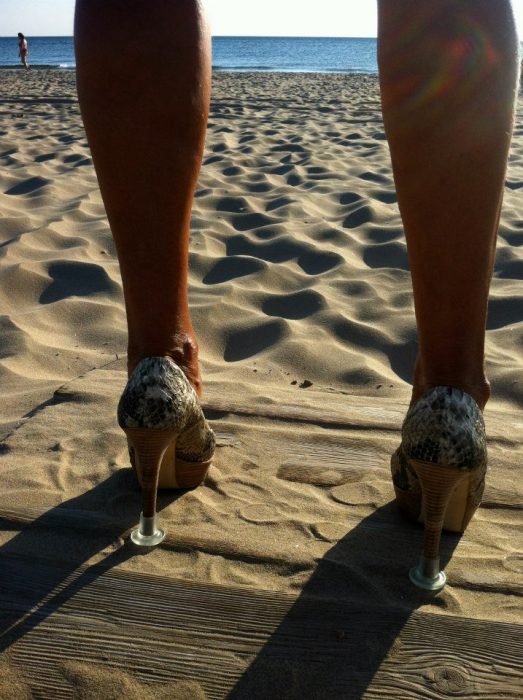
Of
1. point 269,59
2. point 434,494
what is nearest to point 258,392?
point 434,494

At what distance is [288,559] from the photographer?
117 cm

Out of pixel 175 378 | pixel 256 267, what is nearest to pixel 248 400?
pixel 175 378

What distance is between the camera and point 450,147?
1038 millimetres

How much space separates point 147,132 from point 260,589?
760 millimetres

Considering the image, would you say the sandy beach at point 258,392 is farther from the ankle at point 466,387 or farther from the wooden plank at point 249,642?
the ankle at point 466,387

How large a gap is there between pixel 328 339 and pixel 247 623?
133 cm

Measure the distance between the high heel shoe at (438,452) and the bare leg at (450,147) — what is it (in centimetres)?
6

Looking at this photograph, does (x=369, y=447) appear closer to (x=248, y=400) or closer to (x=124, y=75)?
(x=248, y=400)

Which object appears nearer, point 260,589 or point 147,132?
point 260,589

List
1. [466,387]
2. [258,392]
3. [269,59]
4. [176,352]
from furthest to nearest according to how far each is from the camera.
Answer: [269,59] < [258,392] < [176,352] < [466,387]

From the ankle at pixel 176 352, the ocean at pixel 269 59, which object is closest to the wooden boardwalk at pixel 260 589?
the ankle at pixel 176 352

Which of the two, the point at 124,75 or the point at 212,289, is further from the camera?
the point at 212,289

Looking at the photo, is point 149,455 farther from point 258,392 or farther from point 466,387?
point 258,392

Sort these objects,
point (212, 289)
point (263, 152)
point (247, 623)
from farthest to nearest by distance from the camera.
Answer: point (263, 152), point (212, 289), point (247, 623)
